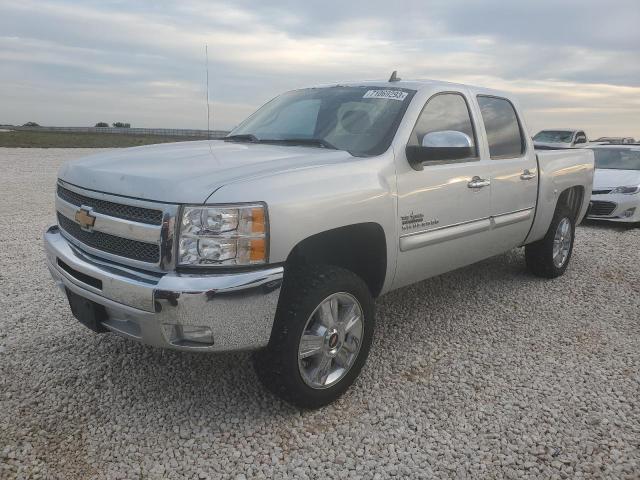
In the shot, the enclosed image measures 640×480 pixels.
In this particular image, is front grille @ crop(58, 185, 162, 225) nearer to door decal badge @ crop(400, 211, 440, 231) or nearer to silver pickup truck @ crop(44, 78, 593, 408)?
silver pickup truck @ crop(44, 78, 593, 408)

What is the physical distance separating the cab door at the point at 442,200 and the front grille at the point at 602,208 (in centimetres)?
597

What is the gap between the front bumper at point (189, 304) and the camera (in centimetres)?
248

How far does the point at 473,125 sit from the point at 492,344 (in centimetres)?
170

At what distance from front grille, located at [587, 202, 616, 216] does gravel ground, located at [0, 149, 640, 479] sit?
5048 mm

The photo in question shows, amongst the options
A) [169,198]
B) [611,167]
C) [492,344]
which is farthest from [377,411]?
[611,167]

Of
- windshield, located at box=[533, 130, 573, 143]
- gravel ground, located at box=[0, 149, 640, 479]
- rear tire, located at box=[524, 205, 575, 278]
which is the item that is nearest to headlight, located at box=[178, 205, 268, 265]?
gravel ground, located at box=[0, 149, 640, 479]

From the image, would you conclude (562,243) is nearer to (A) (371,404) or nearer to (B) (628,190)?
(A) (371,404)

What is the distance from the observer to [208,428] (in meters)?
2.91

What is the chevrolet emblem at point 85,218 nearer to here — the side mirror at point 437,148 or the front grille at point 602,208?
the side mirror at point 437,148

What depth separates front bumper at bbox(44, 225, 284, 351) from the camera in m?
2.48

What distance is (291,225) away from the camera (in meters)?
2.67

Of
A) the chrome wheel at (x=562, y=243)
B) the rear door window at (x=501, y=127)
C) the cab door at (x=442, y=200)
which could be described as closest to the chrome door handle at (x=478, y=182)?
the cab door at (x=442, y=200)

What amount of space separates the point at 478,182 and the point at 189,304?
2489 millimetres

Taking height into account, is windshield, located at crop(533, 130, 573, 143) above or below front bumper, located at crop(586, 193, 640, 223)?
above
